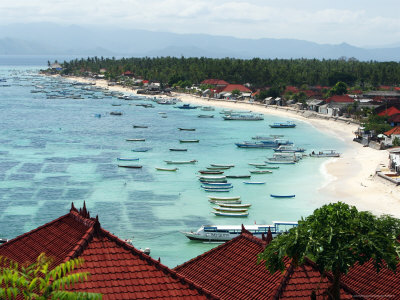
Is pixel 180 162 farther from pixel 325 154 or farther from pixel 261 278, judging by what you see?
pixel 261 278

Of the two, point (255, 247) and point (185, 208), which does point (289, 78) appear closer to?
point (185, 208)

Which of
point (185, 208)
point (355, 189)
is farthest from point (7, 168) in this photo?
point (355, 189)

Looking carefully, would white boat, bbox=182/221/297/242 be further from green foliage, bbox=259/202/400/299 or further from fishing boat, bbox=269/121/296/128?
fishing boat, bbox=269/121/296/128

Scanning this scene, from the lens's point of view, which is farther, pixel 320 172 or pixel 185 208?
pixel 320 172

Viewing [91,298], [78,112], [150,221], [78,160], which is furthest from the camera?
[78,112]

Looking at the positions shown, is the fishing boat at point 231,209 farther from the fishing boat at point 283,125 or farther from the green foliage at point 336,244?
the fishing boat at point 283,125

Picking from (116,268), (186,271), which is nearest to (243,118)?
(186,271)
